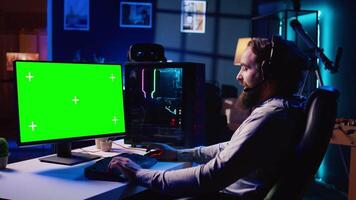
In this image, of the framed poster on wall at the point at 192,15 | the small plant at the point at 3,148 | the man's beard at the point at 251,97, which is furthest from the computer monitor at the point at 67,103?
the framed poster on wall at the point at 192,15

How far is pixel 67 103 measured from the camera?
1893 millimetres

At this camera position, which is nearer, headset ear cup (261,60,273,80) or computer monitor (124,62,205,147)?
headset ear cup (261,60,273,80)

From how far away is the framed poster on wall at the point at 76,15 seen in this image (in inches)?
223

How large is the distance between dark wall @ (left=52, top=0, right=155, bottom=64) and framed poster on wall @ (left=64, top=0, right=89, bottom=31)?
50mm

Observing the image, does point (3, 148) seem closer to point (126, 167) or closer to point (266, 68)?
point (126, 167)

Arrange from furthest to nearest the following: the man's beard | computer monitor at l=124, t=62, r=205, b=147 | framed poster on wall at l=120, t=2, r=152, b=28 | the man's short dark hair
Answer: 1. framed poster on wall at l=120, t=2, r=152, b=28
2. computer monitor at l=124, t=62, r=205, b=147
3. the man's beard
4. the man's short dark hair

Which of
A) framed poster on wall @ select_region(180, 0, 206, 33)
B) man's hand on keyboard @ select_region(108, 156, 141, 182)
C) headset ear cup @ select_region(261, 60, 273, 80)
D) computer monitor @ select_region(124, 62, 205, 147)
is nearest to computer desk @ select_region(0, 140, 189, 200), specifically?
man's hand on keyboard @ select_region(108, 156, 141, 182)

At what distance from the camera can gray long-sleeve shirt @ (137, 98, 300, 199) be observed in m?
1.48

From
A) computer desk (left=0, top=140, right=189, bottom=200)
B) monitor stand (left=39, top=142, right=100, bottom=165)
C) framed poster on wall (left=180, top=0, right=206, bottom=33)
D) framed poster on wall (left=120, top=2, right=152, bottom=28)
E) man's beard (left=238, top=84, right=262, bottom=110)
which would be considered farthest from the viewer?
framed poster on wall (left=180, top=0, right=206, bottom=33)

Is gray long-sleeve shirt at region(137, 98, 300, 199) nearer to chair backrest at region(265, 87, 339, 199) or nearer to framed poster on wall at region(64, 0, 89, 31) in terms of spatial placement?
chair backrest at region(265, 87, 339, 199)

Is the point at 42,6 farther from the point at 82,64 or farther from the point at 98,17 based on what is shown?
the point at 82,64

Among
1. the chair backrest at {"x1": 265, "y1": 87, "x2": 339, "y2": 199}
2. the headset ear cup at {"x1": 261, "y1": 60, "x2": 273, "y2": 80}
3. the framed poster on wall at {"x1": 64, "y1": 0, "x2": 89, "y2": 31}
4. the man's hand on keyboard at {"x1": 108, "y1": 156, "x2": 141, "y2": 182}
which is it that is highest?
the framed poster on wall at {"x1": 64, "y1": 0, "x2": 89, "y2": 31}

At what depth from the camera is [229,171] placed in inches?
58.1

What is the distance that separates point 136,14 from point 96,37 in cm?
61
